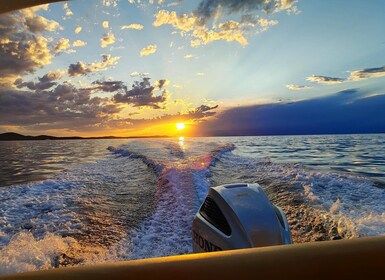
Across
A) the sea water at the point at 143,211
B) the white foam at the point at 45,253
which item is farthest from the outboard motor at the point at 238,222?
the white foam at the point at 45,253

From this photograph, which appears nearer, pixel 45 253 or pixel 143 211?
pixel 45 253

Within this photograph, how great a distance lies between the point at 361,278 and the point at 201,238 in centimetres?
138

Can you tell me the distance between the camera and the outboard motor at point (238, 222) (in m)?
1.60

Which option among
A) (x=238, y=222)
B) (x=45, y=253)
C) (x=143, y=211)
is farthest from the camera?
(x=143, y=211)

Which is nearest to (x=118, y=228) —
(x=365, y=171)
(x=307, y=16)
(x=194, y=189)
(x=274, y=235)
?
(x=194, y=189)

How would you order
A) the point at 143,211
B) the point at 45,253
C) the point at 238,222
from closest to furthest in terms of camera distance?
the point at 238,222 → the point at 45,253 → the point at 143,211

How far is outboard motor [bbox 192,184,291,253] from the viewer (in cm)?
160

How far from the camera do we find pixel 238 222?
5.42ft

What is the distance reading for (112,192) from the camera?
5.36 meters

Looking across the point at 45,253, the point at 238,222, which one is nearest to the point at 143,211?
the point at 45,253

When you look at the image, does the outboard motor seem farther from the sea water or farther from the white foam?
the white foam

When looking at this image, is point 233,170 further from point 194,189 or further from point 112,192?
point 112,192

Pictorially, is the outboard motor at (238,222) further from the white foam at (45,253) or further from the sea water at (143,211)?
the white foam at (45,253)

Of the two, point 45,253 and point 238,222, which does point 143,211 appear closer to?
point 45,253
